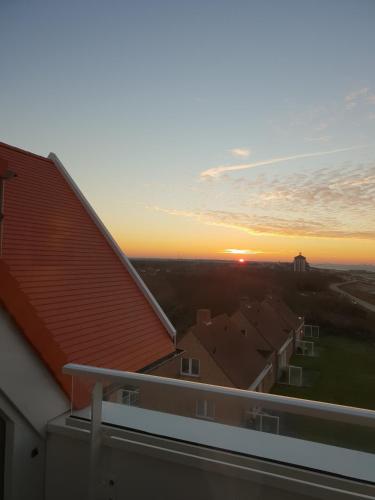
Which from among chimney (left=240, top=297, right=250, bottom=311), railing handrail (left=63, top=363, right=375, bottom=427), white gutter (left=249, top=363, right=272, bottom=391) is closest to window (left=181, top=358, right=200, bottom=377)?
white gutter (left=249, top=363, right=272, bottom=391)

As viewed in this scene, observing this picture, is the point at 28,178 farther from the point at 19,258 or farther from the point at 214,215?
the point at 214,215

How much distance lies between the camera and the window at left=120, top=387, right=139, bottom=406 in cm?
109

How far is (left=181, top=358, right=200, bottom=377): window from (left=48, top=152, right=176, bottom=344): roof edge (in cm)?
382

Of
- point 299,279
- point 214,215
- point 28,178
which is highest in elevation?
point 214,215

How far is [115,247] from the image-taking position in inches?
197

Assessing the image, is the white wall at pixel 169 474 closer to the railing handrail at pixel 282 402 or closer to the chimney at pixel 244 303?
the railing handrail at pixel 282 402

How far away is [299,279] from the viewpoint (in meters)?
11.7

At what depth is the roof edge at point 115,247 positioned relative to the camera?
4529 mm

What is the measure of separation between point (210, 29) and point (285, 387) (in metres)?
12.3

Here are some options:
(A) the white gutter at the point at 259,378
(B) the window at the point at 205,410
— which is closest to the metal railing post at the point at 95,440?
(B) the window at the point at 205,410

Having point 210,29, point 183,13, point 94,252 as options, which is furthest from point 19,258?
point 210,29

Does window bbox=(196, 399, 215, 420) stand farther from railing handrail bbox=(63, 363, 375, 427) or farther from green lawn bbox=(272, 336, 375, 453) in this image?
green lawn bbox=(272, 336, 375, 453)

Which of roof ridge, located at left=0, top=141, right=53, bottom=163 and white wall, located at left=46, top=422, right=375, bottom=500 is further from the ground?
roof ridge, located at left=0, top=141, right=53, bottom=163

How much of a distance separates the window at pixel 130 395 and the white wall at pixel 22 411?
216mm
